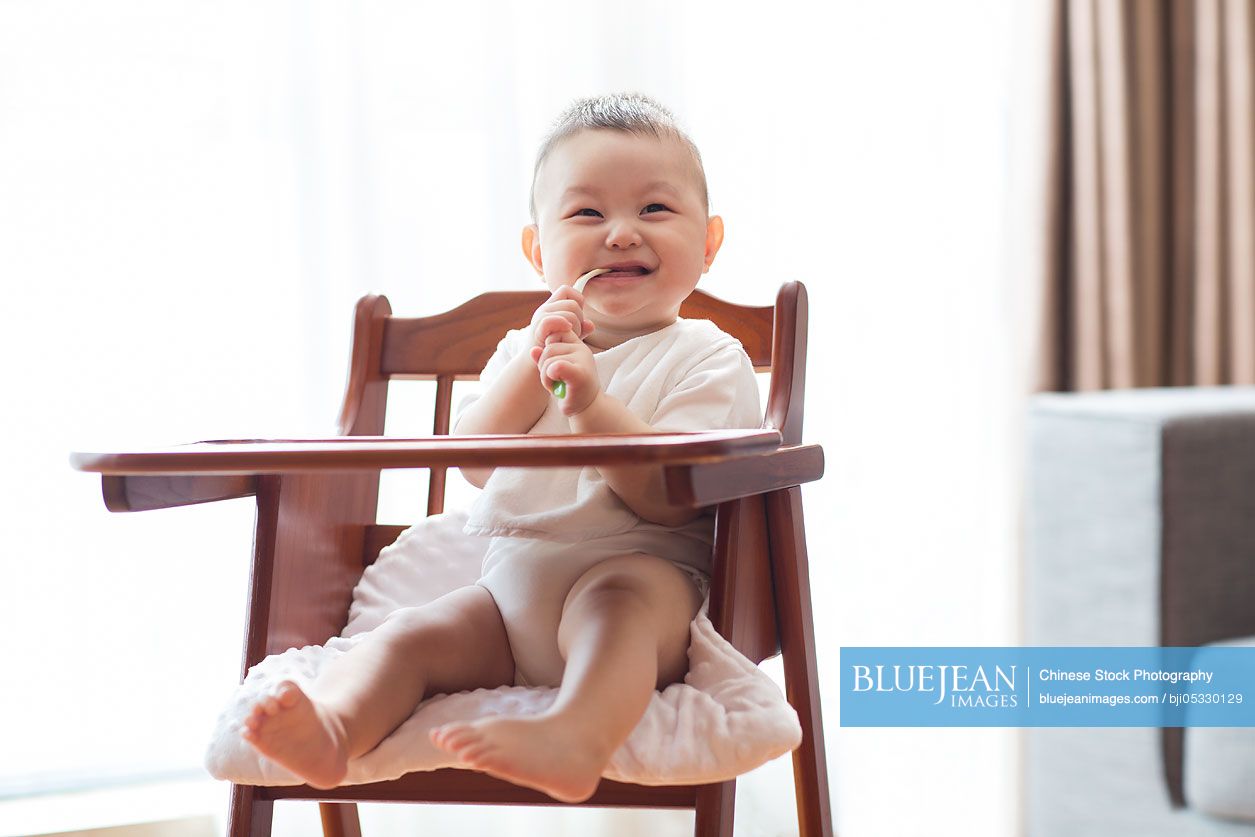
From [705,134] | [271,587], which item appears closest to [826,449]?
[705,134]

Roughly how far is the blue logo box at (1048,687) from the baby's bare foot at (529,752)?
2.58 feet

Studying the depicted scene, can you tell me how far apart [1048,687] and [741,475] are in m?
0.92

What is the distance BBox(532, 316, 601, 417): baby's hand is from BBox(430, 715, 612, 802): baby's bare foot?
0.82 feet

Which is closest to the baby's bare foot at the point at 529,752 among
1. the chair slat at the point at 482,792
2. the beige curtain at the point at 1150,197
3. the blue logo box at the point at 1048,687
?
the chair slat at the point at 482,792

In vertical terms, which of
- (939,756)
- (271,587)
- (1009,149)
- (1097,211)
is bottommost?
(939,756)

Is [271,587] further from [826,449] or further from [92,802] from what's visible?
[826,449]

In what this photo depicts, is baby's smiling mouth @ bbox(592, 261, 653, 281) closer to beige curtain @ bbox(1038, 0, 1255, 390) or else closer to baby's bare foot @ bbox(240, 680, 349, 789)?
baby's bare foot @ bbox(240, 680, 349, 789)

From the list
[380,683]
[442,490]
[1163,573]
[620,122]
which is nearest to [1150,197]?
[1163,573]

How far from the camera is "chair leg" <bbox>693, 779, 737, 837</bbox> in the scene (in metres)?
0.80

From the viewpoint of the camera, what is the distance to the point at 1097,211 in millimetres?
1647

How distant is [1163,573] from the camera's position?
123 centimetres

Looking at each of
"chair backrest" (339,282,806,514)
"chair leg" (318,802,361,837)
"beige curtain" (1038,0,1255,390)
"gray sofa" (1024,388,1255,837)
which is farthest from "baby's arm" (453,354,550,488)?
"beige curtain" (1038,0,1255,390)

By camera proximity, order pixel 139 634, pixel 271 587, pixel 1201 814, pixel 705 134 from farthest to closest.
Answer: pixel 705 134, pixel 139 634, pixel 1201 814, pixel 271 587

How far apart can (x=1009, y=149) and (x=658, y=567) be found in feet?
3.61
